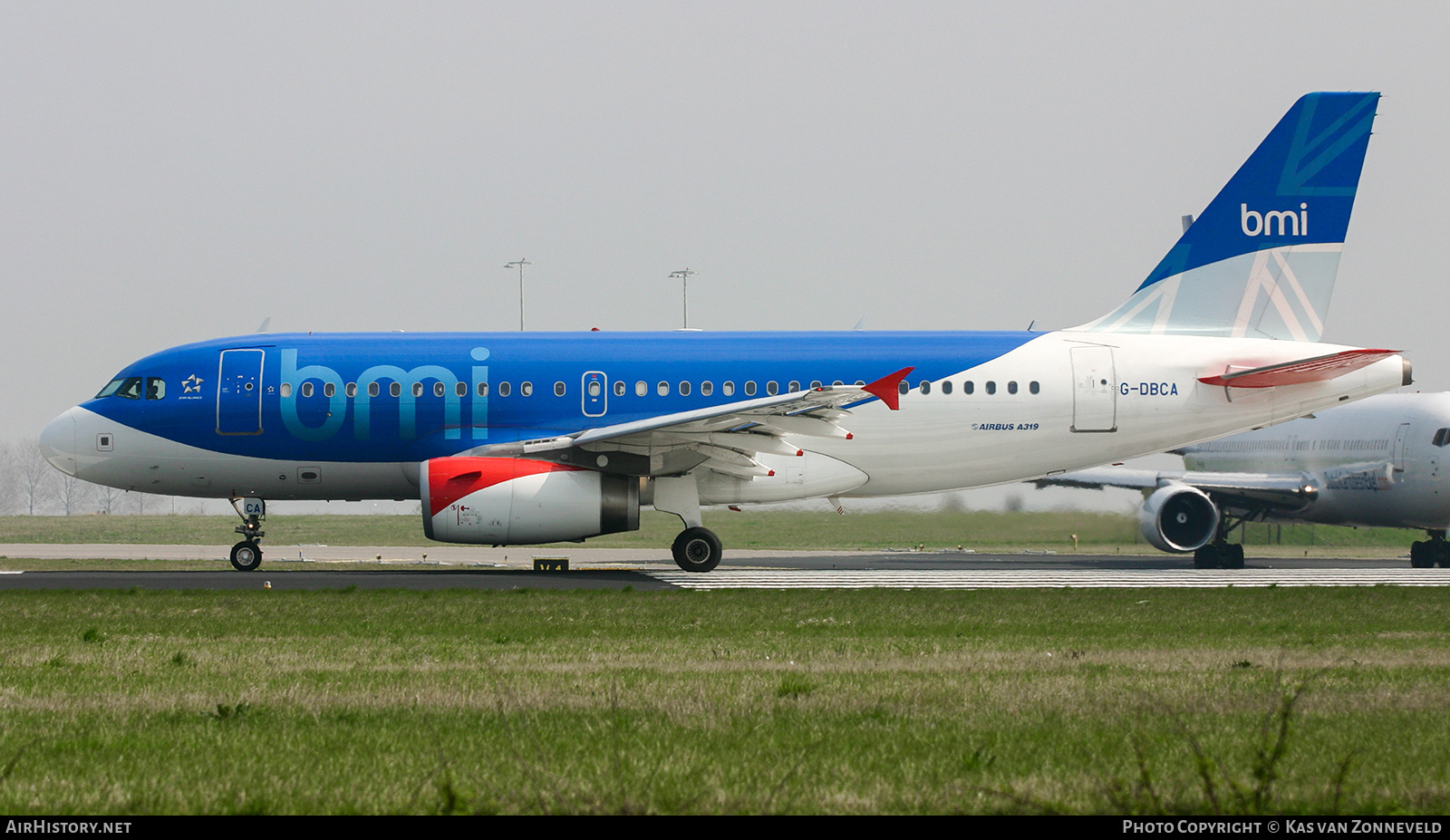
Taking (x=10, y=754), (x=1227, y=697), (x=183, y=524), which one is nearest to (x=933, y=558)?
(x=1227, y=697)

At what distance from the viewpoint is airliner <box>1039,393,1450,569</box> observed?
2720 cm

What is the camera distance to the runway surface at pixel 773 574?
1762cm

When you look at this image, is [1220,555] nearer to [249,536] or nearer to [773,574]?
[773,574]

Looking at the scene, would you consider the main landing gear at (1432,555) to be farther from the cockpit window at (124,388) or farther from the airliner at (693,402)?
the cockpit window at (124,388)

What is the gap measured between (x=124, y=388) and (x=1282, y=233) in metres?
20.2

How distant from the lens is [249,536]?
70.4 ft

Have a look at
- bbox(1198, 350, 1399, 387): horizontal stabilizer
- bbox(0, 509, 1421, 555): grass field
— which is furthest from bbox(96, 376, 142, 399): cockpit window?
bbox(1198, 350, 1399, 387): horizontal stabilizer

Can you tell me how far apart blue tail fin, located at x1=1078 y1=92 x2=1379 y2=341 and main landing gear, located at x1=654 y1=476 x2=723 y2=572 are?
8.01 meters

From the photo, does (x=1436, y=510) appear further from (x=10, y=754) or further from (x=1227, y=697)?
(x=10, y=754)

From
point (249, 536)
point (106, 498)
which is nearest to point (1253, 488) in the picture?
point (249, 536)

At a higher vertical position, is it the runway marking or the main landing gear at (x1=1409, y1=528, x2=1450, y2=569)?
the runway marking

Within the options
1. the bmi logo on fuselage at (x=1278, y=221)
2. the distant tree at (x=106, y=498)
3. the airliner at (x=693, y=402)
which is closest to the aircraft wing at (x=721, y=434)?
the airliner at (x=693, y=402)

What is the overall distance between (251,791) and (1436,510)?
2741 centimetres

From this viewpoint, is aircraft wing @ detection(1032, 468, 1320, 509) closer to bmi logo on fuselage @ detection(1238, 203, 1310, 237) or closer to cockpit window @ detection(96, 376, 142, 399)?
bmi logo on fuselage @ detection(1238, 203, 1310, 237)
